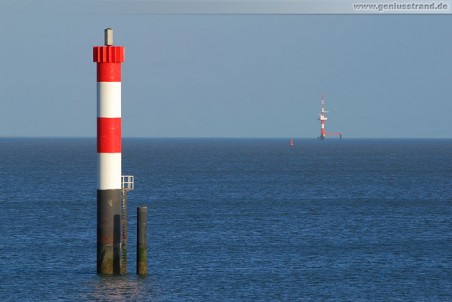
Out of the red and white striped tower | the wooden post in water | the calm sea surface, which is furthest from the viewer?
the calm sea surface

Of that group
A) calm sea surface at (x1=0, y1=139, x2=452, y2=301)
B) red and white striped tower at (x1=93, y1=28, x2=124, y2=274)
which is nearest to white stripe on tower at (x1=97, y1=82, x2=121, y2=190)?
red and white striped tower at (x1=93, y1=28, x2=124, y2=274)

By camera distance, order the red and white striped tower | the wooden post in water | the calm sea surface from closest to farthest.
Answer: the red and white striped tower < the wooden post in water < the calm sea surface

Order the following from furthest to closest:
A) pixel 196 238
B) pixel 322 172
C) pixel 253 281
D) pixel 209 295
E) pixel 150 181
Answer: pixel 322 172, pixel 150 181, pixel 196 238, pixel 253 281, pixel 209 295

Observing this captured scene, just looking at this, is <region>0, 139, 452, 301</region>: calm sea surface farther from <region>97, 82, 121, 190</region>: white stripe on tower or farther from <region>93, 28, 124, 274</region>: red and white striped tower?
<region>97, 82, 121, 190</region>: white stripe on tower

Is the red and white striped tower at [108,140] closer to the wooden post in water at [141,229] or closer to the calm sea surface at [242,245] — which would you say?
the wooden post in water at [141,229]

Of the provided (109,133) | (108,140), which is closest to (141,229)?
(108,140)

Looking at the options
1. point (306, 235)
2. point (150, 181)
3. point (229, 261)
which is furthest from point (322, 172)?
point (229, 261)

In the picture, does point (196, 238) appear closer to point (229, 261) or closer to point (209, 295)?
point (229, 261)

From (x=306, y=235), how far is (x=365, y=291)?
52.6 feet

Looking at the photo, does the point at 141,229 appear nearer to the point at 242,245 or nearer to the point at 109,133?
the point at 109,133

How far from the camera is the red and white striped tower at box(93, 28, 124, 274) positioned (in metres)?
34.3

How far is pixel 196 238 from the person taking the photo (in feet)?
162

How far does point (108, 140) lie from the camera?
34438mm

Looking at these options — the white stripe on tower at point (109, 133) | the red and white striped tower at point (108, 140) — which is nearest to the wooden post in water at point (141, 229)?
the red and white striped tower at point (108, 140)
